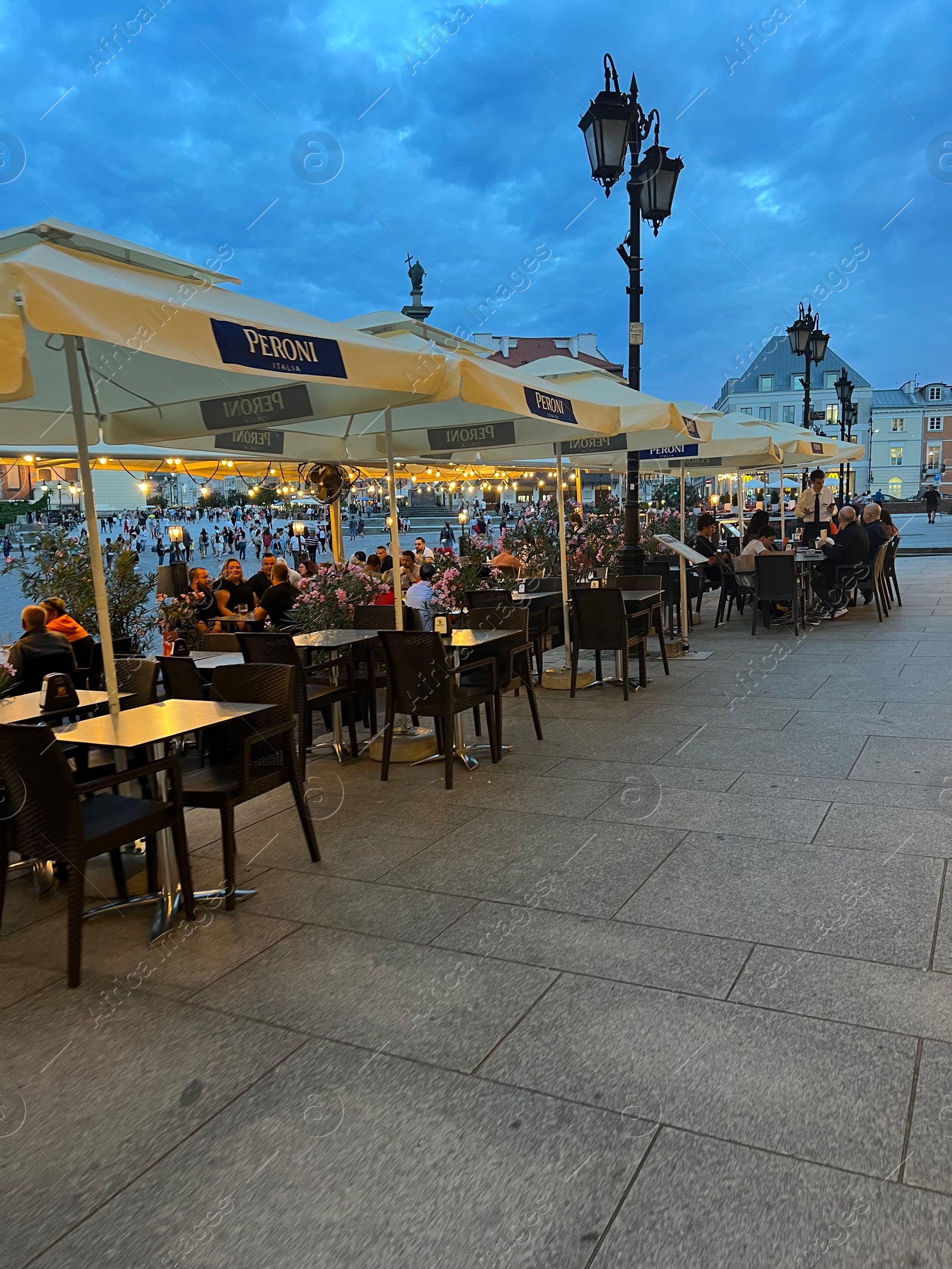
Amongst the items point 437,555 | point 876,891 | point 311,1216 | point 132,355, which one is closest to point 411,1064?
point 311,1216

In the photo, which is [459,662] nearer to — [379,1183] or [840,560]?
[379,1183]

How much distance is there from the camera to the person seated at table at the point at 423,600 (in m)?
7.38

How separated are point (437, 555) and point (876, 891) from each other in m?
6.56

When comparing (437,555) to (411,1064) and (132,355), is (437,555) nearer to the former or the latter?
(132,355)

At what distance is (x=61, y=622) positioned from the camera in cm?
664

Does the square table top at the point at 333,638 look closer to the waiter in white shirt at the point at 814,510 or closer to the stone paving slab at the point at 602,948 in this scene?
the stone paving slab at the point at 602,948

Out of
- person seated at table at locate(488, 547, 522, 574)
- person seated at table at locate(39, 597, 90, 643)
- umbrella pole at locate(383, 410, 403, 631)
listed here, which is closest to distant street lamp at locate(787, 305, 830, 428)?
person seated at table at locate(488, 547, 522, 574)

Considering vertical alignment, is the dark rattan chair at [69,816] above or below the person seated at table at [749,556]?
below

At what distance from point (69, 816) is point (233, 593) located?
7.25m

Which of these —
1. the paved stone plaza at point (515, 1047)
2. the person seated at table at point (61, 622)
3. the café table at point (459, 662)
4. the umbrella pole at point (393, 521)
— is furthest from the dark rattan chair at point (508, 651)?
the person seated at table at point (61, 622)

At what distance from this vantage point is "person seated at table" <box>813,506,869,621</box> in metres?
11.4

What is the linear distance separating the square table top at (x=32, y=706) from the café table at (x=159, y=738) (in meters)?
0.31

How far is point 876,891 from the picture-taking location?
3486 mm

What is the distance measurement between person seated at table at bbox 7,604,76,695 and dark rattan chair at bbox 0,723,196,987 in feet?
7.76
